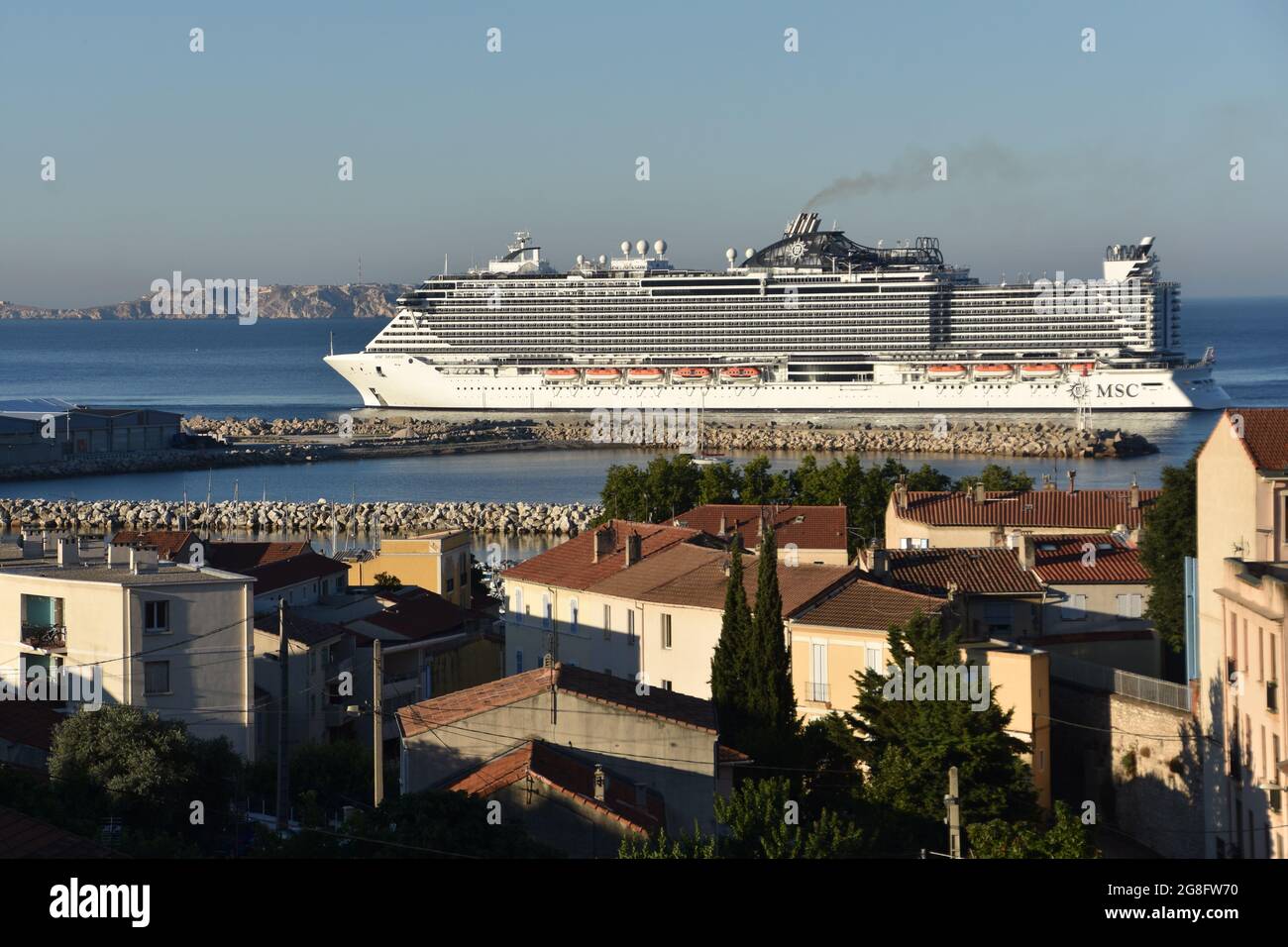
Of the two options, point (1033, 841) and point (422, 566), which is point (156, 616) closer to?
point (1033, 841)

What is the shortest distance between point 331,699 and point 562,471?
1632 inches

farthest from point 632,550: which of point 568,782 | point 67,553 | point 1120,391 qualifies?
point 1120,391

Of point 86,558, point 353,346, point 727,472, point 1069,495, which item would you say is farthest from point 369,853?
point 353,346

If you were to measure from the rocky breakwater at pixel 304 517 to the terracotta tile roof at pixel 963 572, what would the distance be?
2191 cm

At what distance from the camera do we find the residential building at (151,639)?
12914mm

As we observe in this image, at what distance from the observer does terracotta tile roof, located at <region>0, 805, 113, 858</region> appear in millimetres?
6488

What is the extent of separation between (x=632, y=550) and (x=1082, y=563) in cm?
454

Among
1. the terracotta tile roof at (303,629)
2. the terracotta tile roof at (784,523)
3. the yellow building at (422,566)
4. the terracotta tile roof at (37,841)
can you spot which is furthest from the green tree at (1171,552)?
the terracotta tile roof at (37,841)

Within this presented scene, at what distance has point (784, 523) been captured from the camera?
21.9 m

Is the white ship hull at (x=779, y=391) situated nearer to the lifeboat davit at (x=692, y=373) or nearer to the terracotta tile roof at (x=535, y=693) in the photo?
the lifeboat davit at (x=692, y=373)

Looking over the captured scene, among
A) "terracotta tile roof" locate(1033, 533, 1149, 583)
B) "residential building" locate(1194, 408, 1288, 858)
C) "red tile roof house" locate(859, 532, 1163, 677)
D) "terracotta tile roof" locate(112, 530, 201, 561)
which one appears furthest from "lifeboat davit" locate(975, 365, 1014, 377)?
"residential building" locate(1194, 408, 1288, 858)

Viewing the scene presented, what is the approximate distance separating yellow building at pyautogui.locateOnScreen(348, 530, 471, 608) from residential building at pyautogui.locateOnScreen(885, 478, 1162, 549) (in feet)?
19.4

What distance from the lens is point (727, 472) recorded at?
2981 cm

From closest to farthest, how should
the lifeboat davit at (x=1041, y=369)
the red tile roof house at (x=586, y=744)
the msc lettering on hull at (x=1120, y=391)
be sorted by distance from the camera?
the red tile roof house at (x=586, y=744) < the msc lettering on hull at (x=1120, y=391) < the lifeboat davit at (x=1041, y=369)
